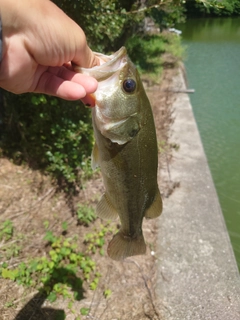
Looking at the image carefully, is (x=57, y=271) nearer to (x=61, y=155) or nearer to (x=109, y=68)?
(x=61, y=155)

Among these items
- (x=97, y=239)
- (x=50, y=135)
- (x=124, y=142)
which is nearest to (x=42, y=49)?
(x=124, y=142)

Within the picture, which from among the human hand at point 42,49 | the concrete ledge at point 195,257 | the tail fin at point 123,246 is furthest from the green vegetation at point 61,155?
the human hand at point 42,49

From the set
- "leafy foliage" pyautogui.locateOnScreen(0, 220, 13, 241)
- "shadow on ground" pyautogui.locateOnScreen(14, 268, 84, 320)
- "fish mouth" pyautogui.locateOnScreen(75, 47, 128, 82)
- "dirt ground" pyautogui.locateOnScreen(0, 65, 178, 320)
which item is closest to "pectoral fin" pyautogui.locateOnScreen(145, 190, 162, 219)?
"fish mouth" pyautogui.locateOnScreen(75, 47, 128, 82)

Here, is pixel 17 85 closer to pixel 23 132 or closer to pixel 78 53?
pixel 78 53

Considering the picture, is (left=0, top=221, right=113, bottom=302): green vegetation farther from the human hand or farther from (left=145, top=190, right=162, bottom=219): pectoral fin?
the human hand

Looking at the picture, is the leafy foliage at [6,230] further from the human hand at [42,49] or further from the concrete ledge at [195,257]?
the human hand at [42,49]
